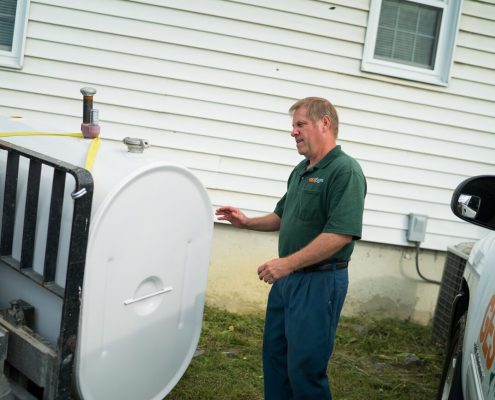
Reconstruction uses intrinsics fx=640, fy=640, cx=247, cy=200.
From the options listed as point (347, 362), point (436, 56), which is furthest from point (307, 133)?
point (436, 56)

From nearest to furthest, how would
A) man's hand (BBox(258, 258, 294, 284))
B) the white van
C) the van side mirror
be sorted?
1. the white van
2. the van side mirror
3. man's hand (BBox(258, 258, 294, 284))

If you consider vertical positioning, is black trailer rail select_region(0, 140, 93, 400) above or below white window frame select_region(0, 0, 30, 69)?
below

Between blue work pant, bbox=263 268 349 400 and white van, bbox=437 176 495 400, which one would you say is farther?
blue work pant, bbox=263 268 349 400

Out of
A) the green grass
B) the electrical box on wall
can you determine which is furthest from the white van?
the electrical box on wall

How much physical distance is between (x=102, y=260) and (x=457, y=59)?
4919mm

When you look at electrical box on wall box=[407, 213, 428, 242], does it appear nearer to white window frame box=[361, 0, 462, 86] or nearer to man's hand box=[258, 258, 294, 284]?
white window frame box=[361, 0, 462, 86]

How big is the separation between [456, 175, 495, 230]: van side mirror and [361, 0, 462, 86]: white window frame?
13.2ft

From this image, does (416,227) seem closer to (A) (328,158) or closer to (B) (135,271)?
(A) (328,158)

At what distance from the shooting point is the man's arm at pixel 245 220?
399 centimetres

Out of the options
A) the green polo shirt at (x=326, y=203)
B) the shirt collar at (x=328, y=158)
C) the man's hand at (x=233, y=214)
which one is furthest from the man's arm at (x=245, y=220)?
the shirt collar at (x=328, y=158)

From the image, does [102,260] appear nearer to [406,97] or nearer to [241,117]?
[241,117]

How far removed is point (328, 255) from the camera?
3.31 meters

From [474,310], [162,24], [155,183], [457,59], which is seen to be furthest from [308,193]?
[457,59]

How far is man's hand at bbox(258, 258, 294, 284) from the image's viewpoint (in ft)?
10.7
